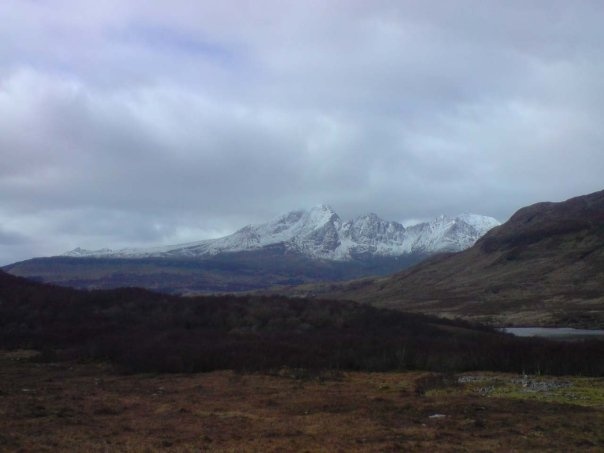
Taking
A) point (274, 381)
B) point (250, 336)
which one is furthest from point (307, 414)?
point (250, 336)

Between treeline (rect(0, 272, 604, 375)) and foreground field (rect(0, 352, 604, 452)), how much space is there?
7.56m

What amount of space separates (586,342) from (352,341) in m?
20.4

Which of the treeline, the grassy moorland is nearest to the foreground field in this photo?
the grassy moorland

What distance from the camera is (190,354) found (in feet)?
176

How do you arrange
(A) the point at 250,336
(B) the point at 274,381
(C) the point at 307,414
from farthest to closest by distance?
(A) the point at 250,336
(B) the point at 274,381
(C) the point at 307,414

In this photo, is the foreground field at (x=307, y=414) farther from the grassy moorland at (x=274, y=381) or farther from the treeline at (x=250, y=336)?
the treeline at (x=250, y=336)

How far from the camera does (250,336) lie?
68.1 metres

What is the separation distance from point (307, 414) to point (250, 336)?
41652 millimetres

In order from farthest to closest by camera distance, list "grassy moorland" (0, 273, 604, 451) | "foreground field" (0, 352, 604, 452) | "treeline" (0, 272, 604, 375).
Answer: "treeline" (0, 272, 604, 375)
"grassy moorland" (0, 273, 604, 451)
"foreground field" (0, 352, 604, 452)

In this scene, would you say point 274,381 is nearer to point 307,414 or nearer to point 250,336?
point 307,414

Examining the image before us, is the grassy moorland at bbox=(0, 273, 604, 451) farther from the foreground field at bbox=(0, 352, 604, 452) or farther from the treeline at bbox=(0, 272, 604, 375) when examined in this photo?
the treeline at bbox=(0, 272, 604, 375)

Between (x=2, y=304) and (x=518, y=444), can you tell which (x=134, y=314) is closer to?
(x=2, y=304)

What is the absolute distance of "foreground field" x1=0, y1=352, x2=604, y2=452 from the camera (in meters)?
Answer: 20.0

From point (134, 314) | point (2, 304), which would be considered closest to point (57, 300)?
point (2, 304)
